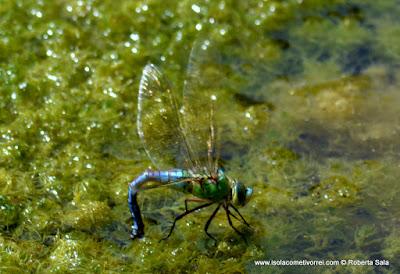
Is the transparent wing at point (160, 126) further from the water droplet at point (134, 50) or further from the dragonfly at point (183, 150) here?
the water droplet at point (134, 50)

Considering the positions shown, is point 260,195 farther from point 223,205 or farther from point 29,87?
point 29,87

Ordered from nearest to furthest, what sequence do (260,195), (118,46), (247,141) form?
(260,195) < (247,141) < (118,46)

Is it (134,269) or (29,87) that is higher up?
(29,87)

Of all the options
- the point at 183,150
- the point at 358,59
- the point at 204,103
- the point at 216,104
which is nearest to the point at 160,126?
the point at 183,150

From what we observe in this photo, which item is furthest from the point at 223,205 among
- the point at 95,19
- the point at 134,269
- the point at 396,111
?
the point at 95,19

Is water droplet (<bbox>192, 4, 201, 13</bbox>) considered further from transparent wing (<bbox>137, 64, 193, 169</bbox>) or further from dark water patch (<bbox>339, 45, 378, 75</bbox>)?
transparent wing (<bbox>137, 64, 193, 169</bbox>)

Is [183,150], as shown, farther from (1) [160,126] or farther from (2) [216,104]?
(2) [216,104]

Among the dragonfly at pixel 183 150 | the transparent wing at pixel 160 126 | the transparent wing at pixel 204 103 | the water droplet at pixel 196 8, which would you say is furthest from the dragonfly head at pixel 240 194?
the water droplet at pixel 196 8
